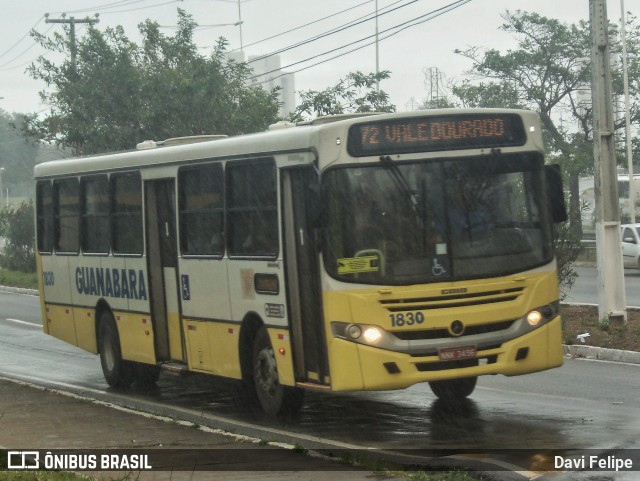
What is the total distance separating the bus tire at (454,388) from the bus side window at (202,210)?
272 cm

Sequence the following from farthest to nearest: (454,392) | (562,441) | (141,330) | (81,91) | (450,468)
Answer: (81,91), (141,330), (454,392), (562,441), (450,468)

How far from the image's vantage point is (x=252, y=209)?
517 inches

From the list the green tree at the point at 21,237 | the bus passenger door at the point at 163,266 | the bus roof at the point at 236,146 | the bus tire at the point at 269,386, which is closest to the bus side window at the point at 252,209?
the bus roof at the point at 236,146

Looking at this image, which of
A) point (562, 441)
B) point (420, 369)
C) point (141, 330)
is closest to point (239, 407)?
point (141, 330)

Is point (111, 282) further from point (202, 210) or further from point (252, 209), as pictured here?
point (252, 209)

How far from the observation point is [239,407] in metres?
14.1

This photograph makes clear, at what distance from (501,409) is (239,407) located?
3.00m

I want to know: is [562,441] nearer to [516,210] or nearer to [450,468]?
[450,468]

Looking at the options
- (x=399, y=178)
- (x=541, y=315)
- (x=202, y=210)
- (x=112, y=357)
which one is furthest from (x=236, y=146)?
(x=112, y=357)

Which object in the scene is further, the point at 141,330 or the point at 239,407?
the point at 141,330

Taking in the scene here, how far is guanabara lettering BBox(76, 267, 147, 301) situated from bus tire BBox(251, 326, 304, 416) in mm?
3041

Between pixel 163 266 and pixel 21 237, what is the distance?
3521 cm

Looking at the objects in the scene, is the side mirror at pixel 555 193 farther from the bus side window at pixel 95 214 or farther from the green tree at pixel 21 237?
the green tree at pixel 21 237

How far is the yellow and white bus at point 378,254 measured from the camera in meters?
11.3
